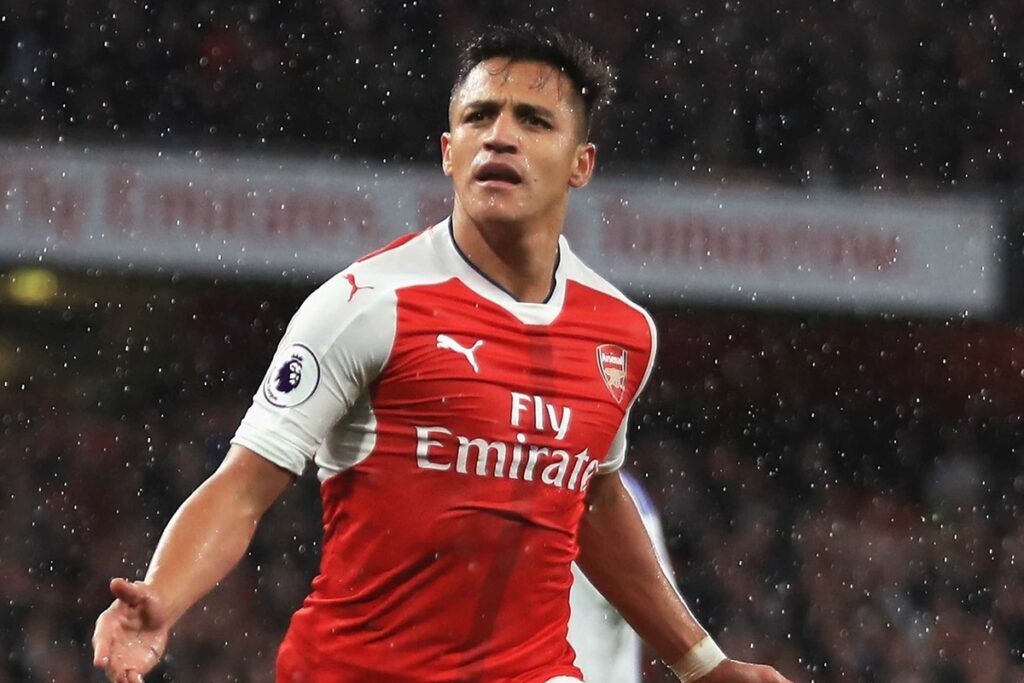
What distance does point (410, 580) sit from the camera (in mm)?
3174

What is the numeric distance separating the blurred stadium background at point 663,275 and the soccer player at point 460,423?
20.0 ft

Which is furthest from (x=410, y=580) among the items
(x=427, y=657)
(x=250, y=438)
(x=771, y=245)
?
(x=771, y=245)

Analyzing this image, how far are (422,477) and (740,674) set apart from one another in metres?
0.83

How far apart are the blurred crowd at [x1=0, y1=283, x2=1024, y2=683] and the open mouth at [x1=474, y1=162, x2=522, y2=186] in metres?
6.25

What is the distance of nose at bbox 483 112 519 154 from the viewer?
3.32m

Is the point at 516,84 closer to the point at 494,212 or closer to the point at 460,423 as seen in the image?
the point at 494,212

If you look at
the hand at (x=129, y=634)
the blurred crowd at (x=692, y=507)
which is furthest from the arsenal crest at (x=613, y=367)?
the blurred crowd at (x=692, y=507)

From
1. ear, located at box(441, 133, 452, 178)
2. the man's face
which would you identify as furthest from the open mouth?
ear, located at box(441, 133, 452, 178)

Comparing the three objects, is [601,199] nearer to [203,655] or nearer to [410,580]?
[203,655]

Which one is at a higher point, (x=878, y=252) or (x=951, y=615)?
(x=878, y=252)

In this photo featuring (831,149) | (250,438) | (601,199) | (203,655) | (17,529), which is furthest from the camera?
(831,149)

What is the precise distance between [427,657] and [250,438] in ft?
1.72

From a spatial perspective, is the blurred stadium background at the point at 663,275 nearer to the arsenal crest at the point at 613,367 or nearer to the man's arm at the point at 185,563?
the arsenal crest at the point at 613,367

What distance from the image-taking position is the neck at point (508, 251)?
3.39 meters
